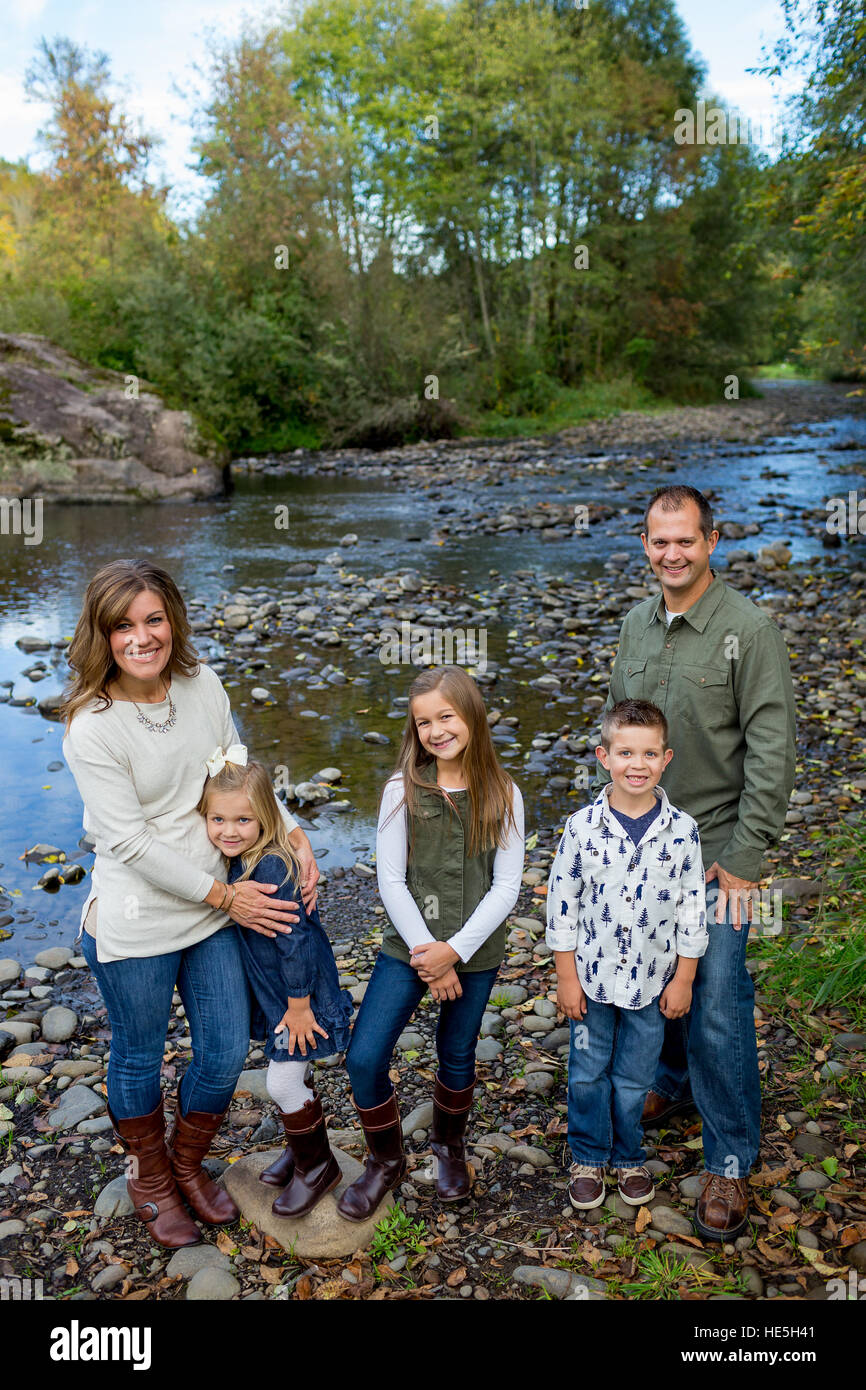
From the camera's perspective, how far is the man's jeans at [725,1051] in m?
3.05

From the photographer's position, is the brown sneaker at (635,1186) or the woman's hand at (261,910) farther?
the brown sneaker at (635,1186)

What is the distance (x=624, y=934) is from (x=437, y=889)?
0.57 metres

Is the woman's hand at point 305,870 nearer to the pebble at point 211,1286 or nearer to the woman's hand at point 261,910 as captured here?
the woman's hand at point 261,910

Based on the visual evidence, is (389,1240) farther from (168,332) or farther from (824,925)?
(168,332)

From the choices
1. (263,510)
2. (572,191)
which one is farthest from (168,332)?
(572,191)

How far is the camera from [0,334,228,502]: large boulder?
693 inches

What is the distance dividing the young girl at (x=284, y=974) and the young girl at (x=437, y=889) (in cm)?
12

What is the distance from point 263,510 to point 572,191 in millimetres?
21552

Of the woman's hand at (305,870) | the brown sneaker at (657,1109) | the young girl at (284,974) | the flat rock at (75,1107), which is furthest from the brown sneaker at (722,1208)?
the flat rock at (75,1107)

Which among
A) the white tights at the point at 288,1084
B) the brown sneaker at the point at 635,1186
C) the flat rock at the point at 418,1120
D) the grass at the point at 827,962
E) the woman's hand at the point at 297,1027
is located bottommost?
the flat rock at the point at 418,1120

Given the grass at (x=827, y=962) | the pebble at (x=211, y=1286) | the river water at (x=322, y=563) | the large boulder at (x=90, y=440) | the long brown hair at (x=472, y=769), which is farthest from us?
the large boulder at (x=90, y=440)

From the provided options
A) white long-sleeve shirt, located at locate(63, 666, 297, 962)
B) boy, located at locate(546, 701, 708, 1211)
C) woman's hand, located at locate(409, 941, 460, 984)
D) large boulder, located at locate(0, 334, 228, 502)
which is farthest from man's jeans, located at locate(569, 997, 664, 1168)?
large boulder, located at locate(0, 334, 228, 502)

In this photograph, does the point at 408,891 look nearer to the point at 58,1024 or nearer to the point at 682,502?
the point at 682,502

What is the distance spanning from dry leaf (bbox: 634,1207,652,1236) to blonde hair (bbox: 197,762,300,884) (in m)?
1.46
